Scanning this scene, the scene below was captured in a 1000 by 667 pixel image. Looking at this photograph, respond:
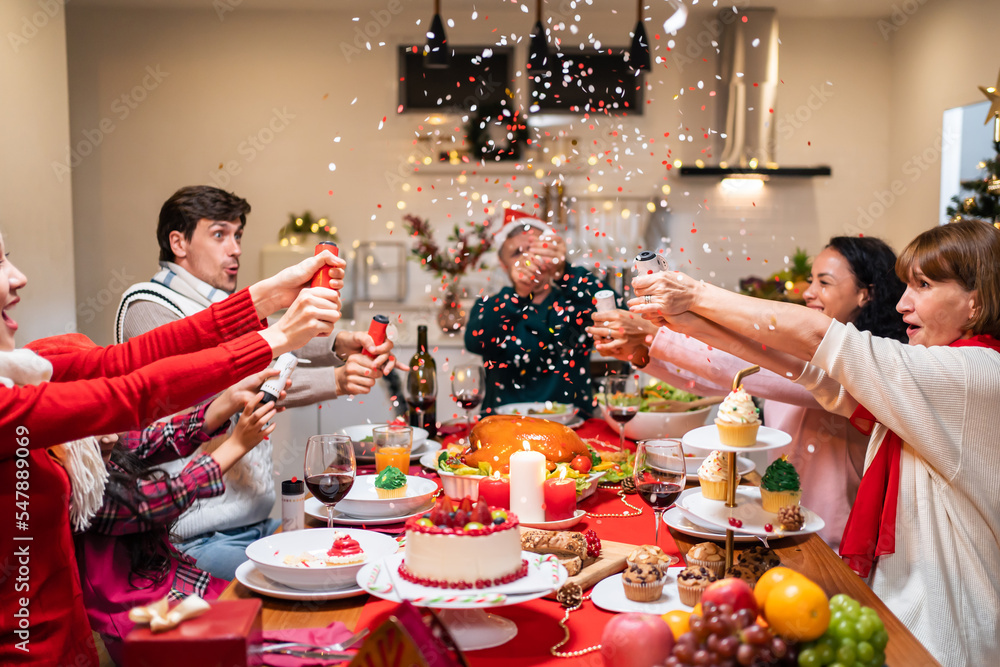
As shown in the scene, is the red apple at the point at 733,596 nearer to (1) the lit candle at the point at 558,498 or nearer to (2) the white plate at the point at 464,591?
(2) the white plate at the point at 464,591

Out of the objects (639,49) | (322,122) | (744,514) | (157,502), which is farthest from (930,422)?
(322,122)

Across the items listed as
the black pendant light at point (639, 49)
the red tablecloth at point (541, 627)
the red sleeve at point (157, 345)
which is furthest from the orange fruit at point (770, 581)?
the black pendant light at point (639, 49)

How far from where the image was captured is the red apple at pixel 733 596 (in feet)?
2.87

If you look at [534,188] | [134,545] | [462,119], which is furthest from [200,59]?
[134,545]

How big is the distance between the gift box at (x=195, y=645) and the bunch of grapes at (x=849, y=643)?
0.63 metres

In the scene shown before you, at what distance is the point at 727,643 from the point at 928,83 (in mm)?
5402

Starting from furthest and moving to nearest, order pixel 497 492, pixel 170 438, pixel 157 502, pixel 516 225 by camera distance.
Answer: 1. pixel 516 225
2. pixel 170 438
3. pixel 157 502
4. pixel 497 492

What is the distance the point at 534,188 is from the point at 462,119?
74 centimetres

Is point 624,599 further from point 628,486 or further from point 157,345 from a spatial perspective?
point 157,345

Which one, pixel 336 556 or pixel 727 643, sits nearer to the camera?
pixel 727 643

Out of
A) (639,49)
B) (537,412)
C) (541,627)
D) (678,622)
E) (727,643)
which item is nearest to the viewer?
(727,643)

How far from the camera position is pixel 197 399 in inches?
51.8

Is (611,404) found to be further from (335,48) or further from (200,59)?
(200,59)

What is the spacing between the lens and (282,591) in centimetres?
121
